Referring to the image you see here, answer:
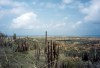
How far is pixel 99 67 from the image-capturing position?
28.5 m

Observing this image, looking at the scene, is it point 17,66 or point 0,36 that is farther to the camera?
point 0,36

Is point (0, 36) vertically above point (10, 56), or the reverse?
point (0, 36)

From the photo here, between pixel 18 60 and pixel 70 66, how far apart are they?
6751mm

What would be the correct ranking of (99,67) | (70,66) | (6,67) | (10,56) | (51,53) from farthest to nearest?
1. (99,67)
2. (70,66)
3. (10,56)
4. (51,53)
5. (6,67)

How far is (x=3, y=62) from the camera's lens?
60.0ft

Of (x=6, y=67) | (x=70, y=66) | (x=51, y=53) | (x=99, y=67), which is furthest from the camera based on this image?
(x=99, y=67)

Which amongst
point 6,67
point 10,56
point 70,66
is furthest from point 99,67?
point 6,67

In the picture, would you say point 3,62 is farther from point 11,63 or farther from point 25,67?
point 25,67

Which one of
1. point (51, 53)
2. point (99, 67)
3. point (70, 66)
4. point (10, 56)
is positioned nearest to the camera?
point (51, 53)

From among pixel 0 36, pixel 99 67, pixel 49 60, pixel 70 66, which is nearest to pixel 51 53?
pixel 49 60

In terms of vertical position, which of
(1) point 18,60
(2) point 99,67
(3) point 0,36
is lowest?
(2) point 99,67

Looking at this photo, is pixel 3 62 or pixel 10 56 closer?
pixel 3 62

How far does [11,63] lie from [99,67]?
13763 millimetres

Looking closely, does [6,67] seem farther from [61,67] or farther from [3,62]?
[61,67]
